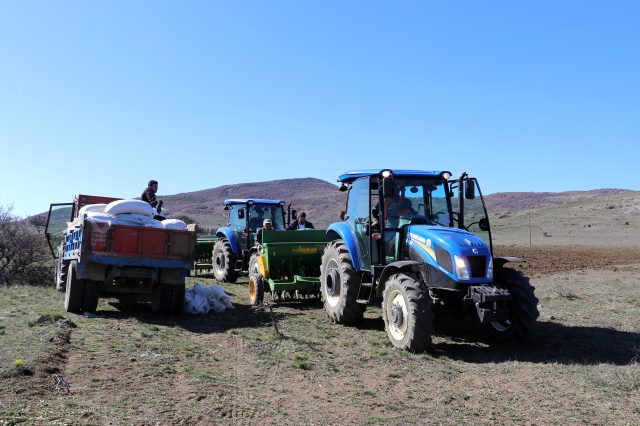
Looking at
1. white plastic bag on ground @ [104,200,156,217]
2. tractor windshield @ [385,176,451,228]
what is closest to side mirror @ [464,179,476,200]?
tractor windshield @ [385,176,451,228]

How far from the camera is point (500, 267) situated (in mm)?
7406

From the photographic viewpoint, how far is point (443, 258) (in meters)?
6.86

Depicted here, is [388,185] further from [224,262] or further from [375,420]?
[224,262]

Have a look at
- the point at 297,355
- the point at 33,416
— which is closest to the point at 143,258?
the point at 297,355

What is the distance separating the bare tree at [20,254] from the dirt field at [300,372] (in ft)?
15.4

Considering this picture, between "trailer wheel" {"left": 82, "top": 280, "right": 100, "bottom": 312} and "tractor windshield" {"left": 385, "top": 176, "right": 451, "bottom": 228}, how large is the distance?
189 inches

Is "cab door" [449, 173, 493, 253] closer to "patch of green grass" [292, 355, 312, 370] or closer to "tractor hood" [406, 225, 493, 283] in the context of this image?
"tractor hood" [406, 225, 493, 283]

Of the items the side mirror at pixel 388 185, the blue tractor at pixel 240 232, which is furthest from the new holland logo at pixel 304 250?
the side mirror at pixel 388 185

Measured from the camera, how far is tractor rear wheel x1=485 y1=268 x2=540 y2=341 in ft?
22.8

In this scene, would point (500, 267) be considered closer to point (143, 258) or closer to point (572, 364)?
point (572, 364)

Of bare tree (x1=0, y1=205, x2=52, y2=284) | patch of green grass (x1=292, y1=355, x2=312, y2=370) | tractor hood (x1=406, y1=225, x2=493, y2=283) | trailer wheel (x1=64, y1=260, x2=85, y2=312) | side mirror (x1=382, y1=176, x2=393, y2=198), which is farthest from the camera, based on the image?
bare tree (x1=0, y1=205, x2=52, y2=284)

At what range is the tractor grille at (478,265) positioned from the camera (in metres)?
6.74

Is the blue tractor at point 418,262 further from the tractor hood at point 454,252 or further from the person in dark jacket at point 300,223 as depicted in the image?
the person in dark jacket at point 300,223

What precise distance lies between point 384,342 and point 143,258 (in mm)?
4039
